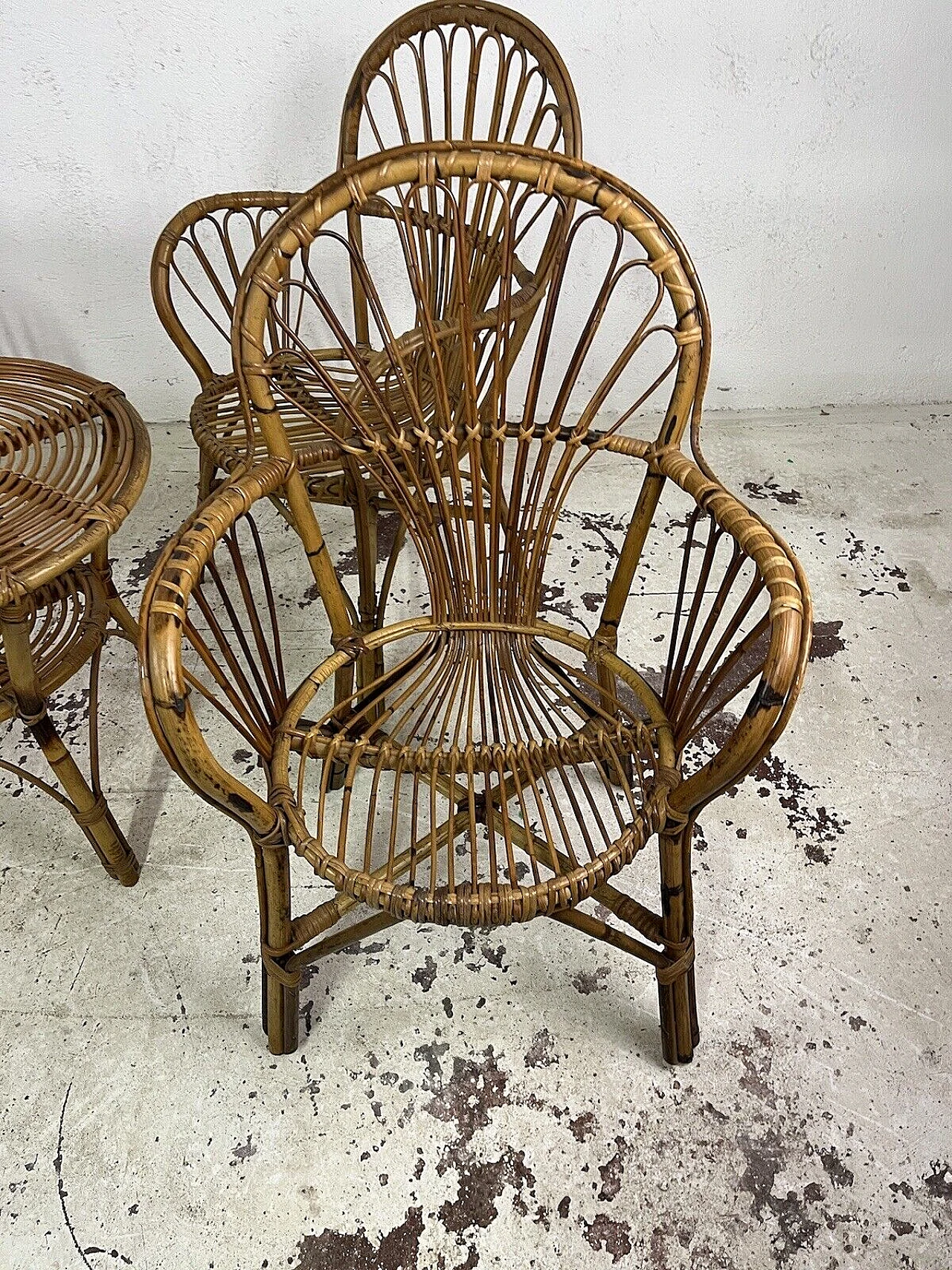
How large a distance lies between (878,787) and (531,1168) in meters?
0.80

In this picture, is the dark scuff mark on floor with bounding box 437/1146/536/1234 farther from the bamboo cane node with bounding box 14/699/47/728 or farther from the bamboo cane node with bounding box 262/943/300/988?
the bamboo cane node with bounding box 14/699/47/728

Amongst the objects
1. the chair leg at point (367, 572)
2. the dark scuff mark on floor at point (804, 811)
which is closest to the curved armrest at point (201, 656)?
the chair leg at point (367, 572)

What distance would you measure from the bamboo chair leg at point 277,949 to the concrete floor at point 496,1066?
0.17 feet

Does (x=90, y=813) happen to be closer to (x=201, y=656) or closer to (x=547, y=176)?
(x=201, y=656)

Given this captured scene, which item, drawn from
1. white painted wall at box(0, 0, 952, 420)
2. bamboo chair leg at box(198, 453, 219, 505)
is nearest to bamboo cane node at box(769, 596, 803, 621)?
bamboo chair leg at box(198, 453, 219, 505)

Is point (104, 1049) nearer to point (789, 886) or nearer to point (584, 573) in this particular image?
point (789, 886)

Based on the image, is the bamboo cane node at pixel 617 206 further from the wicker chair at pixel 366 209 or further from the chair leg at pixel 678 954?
the chair leg at pixel 678 954

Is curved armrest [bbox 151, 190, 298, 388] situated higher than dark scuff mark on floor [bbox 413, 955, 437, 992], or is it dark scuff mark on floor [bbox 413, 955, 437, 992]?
curved armrest [bbox 151, 190, 298, 388]

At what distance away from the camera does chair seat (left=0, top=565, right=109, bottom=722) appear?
1345 millimetres

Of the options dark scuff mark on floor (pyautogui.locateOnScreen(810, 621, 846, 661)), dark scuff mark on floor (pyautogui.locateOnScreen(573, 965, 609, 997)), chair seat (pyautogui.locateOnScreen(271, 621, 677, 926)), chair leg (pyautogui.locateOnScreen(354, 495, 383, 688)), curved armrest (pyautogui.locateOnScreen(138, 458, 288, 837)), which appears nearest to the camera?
curved armrest (pyautogui.locateOnScreen(138, 458, 288, 837))

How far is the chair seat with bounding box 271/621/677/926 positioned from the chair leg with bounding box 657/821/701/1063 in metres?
0.05

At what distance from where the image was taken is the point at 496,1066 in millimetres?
1236

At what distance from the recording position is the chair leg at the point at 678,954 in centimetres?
109

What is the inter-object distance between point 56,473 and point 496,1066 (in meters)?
0.96
